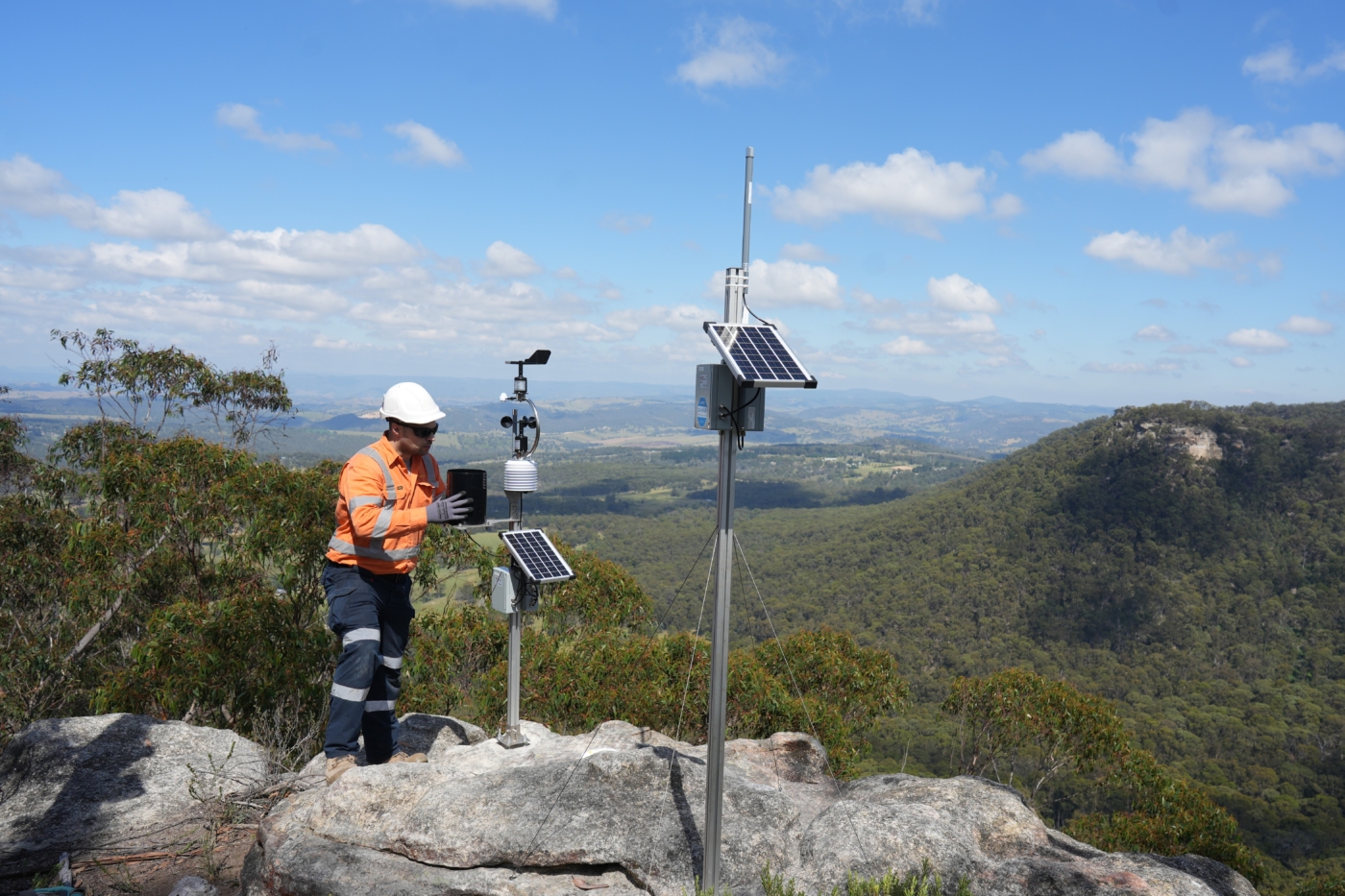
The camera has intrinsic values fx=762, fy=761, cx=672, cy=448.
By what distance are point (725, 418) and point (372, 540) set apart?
251 cm

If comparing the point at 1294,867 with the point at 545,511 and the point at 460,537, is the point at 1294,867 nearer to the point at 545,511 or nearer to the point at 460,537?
the point at 460,537

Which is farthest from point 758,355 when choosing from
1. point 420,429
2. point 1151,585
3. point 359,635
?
point 1151,585

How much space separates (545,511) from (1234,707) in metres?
70.0

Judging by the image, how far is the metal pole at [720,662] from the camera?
A: 3787 millimetres

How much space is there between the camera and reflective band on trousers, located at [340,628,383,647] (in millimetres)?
4793

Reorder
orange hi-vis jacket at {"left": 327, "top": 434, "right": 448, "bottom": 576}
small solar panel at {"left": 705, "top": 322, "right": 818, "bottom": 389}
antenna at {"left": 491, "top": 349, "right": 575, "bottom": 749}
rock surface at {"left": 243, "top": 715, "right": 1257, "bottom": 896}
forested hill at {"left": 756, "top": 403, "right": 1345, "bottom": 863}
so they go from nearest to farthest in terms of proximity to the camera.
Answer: small solar panel at {"left": 705, "top": 322, "right": 818, "bottom": 389}
rock surface at {"left": 243, "top": 715, "right": 1257, "bottom": 896}
orange hi-vis jacket at {"left": 327, "top": 434, "right": 448, "bottom": 576}
antenna at {"left": 491, "top": 349, "right": 575, "bottom": 749}
forested hill at {"left": 756, "top": 403, "right": 1345, "bottom": 863}

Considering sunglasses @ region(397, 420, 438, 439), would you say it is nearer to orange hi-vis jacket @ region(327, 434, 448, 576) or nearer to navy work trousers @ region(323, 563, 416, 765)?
orange hi-vis jacket @ region(327, 434, 448, 576)

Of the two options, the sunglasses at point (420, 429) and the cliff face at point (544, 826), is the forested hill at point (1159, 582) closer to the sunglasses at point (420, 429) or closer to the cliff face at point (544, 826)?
the cliff face at point (544, 826)

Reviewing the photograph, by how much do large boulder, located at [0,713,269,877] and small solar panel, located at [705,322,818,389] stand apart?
14.5ft

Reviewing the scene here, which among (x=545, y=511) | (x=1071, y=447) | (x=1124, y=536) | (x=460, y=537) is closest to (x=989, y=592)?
(x=1124, y=536)

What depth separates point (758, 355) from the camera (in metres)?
3.68

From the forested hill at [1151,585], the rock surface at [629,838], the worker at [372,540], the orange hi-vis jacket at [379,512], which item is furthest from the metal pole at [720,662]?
the forested hill at [1151,585]

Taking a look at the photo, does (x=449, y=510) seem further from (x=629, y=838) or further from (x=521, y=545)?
(x=629, y=838)

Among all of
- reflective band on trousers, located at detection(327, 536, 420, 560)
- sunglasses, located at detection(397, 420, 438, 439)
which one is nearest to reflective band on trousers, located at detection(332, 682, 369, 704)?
reflective band on trousers, located at detection(327, 536, 420, 560)
